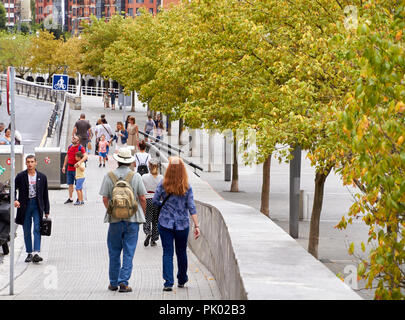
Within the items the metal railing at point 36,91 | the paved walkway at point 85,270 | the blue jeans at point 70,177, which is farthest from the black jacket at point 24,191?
the metal railing at point 36,91

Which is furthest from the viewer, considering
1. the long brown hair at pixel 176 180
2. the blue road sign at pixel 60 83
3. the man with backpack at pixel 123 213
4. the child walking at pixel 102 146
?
the blue road sign at pixel 60 83

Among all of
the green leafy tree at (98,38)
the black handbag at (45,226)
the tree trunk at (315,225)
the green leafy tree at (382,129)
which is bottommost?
the tree trunk at (315,225)

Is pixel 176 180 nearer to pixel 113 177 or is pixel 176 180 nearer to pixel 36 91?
pixel 113 177

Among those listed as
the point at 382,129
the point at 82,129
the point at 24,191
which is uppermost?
the point at 382,129

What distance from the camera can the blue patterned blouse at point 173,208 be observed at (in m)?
9.75

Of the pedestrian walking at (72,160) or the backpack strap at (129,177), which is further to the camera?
the pedestrian walking at (72,160)

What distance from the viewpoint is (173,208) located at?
9.76 metres

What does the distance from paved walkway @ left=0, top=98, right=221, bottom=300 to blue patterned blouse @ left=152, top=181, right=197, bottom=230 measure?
2.75 feet

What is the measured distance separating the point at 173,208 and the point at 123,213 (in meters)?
0.57

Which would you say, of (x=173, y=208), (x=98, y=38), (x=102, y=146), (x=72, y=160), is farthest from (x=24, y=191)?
(x=98, y=38)

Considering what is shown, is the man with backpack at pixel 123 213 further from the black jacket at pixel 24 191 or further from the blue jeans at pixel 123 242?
the black jacket at pixel 24 191
